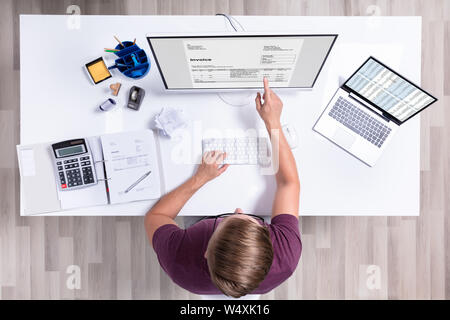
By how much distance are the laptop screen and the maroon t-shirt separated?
548mm

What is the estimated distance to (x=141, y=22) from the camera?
115 centimetres

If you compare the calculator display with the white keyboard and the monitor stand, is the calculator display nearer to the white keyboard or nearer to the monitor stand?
the white keyboard

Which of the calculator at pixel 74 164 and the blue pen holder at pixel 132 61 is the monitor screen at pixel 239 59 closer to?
the blue pen holder at pixel 132 61

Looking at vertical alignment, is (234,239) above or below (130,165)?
below

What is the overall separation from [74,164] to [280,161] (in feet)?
2.55

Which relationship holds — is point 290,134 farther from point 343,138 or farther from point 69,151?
point 69,151

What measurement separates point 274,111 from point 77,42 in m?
0.81

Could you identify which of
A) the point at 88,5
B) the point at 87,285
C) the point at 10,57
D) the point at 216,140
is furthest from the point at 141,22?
A: the point at 87,285

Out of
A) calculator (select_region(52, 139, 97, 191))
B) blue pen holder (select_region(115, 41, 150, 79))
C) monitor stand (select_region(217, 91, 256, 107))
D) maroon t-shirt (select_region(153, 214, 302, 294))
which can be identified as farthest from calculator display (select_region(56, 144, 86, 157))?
monitor stand (select_region(217, 91, 256, 107))

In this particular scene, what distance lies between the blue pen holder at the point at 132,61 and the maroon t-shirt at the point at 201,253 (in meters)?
0.61

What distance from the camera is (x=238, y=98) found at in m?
1.18

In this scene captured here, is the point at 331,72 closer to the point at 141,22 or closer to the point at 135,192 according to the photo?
the point at 141,22

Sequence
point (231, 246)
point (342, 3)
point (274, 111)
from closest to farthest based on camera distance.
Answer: point (231, 246) → point (274, 111) → point (342, 3)

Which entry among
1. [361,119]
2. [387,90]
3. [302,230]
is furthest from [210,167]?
[302,230]
